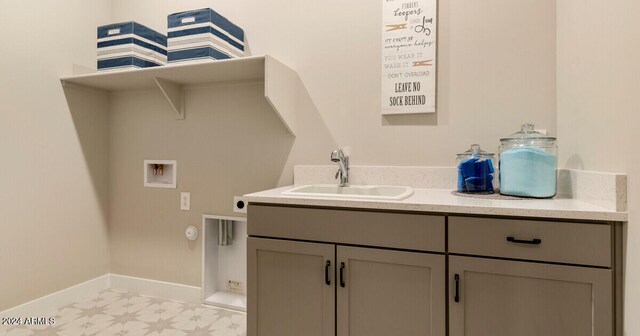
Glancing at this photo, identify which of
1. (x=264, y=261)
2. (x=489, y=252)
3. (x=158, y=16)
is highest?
(x=158, y=16)

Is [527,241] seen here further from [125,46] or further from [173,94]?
[125,46]

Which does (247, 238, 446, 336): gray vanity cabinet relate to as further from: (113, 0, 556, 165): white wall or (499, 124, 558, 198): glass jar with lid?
(113, 0, 556, 165): white wall

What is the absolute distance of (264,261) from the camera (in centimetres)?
147

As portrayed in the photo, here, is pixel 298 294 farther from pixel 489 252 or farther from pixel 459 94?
pixel 459 94

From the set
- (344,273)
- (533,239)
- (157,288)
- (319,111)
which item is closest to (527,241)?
(533,239)

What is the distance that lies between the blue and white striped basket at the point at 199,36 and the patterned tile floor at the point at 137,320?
1.46 meters

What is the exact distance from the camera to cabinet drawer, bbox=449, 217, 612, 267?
1073mm

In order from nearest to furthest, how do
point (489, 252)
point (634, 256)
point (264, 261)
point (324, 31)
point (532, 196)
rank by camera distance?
point (634, 256) → point (489, 252) → point (532, 196) → point (264, 261) → point (324, 31)

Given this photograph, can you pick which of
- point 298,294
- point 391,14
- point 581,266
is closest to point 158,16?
point 391,14

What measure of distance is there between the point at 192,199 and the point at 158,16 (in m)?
1.26

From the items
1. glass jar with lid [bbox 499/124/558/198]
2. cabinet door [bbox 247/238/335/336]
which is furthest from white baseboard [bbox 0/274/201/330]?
glass jar with lid [bbox 499/124/558/198]

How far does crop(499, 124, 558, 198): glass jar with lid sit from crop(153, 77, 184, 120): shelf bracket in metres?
1.86

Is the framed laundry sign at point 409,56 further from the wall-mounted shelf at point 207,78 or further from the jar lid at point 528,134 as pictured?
the wall-mounted shelf at point 207,78

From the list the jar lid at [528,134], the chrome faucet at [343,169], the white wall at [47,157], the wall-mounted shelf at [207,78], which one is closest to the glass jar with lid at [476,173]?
the jar lid at [528,134]
